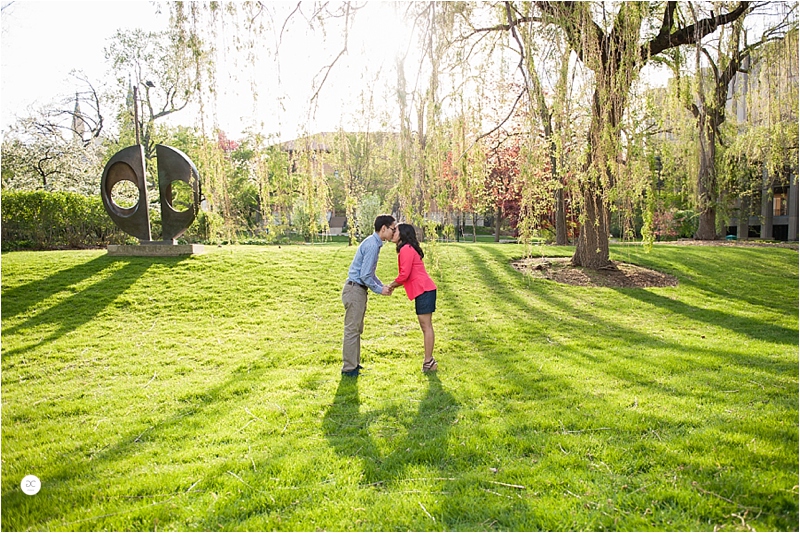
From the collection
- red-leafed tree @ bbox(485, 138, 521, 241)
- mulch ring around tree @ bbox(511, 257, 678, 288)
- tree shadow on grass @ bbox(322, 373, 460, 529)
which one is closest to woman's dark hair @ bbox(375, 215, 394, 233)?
tree shadow on grass @ bbox(322, 373, 460, 529)

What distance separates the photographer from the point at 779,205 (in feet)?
70.8

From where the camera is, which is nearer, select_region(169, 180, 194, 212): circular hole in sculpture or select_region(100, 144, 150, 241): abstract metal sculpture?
select_region(100, 144, 150, 241): abstract metal sculpture

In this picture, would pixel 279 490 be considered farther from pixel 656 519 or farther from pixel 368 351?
pixel 368 351

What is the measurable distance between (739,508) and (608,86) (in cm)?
439

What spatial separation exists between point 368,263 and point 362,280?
0.19 metres

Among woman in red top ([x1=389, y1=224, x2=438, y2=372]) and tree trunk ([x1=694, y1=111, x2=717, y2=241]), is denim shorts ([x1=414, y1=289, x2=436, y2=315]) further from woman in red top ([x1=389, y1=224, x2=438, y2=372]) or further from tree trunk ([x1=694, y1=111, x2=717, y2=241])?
tree trunk ([x1=694, y1=111, x2=717, y2=241])

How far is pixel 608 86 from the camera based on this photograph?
5262 millimetres

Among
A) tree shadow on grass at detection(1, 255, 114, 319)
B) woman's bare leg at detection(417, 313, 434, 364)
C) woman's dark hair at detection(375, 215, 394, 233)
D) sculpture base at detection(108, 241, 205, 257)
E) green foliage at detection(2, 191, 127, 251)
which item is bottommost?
woman's bare leg at detection(417, 313, 434, 364)

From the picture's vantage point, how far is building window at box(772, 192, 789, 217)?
21.4 meters

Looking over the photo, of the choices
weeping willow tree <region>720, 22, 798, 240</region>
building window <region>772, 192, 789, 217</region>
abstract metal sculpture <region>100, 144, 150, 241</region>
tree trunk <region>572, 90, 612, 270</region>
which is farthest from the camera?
building window <region>772, 192, 789, 217</region>

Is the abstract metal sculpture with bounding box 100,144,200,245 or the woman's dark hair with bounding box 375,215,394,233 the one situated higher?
the abstract metal sculpture with bounding box 100,144,200,245

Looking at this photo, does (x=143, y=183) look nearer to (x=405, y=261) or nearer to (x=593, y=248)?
(x=405, y=261)

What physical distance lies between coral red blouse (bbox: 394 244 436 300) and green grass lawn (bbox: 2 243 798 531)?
53 cm

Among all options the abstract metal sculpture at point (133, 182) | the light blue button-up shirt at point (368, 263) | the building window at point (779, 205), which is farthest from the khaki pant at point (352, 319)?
the building window at point (779, 205)
